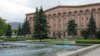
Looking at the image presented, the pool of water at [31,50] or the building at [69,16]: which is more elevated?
the building at [69,16]

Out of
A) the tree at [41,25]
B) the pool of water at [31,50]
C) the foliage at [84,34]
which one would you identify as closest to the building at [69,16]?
the foliage at [84,34]

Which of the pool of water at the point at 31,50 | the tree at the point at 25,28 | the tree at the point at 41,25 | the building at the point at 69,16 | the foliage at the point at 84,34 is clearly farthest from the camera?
the tree at the point at 25,28

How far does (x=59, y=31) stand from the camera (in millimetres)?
86500

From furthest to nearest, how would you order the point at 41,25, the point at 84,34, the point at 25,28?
the point at 25,28 < the point at 84,34 < the point at 41,25

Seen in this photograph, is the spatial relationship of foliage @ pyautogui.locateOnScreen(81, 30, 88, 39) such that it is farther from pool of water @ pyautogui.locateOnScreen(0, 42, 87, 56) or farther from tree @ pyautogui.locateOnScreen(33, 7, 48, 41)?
pool of water @ pyautogui.locateOnScreen(0, 42, 87, 56)

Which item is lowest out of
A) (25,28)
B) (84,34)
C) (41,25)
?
(84,34)

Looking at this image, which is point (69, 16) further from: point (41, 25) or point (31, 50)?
point (31, 50)

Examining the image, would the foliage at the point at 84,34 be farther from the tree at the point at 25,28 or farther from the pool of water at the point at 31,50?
the pool of water at the point at 31,50

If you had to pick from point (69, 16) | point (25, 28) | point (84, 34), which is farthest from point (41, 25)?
point (69, 16)

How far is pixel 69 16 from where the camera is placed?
82.2 m

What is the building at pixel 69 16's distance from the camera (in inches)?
2984

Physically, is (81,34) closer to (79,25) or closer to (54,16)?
(79,25)

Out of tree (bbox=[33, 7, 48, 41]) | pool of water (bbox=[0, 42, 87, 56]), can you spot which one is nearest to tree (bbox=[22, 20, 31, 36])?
tree (bbox=[33, 7, 48, 41])

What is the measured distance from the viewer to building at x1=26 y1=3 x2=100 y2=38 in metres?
75.8
